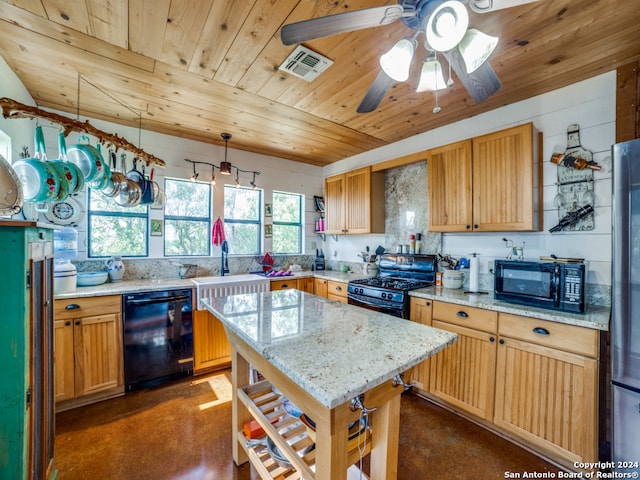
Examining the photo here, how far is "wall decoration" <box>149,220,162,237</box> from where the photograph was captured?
10.1 ft

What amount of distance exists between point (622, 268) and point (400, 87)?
175 centimetres

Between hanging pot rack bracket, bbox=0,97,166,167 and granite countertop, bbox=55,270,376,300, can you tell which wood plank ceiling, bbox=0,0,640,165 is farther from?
granite countertop, bbox=55,270,376,300

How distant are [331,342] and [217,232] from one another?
2678mm

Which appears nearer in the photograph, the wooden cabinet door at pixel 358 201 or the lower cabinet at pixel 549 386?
the lower cabinet at pixel 549 386

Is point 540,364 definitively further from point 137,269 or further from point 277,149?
point 137,269

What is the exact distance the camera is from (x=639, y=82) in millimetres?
1765

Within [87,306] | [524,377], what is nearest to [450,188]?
[524,377]

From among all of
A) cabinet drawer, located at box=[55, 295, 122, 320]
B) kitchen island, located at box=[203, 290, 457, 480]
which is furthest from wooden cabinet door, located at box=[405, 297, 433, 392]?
cabinet drawer, located at box=[55, 295, 122, 320]

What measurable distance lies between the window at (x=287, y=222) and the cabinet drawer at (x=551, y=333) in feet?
9.47

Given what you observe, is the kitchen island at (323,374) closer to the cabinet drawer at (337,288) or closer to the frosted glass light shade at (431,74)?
the frosted glass light shade at (431,74)

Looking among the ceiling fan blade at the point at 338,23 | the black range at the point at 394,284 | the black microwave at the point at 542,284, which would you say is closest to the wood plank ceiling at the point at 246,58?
the ceiling fan blade at the point at 338,23

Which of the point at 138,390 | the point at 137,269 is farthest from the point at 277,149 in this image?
the point at 138,390

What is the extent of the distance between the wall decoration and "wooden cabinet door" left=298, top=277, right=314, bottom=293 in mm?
1739

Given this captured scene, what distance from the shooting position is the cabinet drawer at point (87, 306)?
7.13ft
